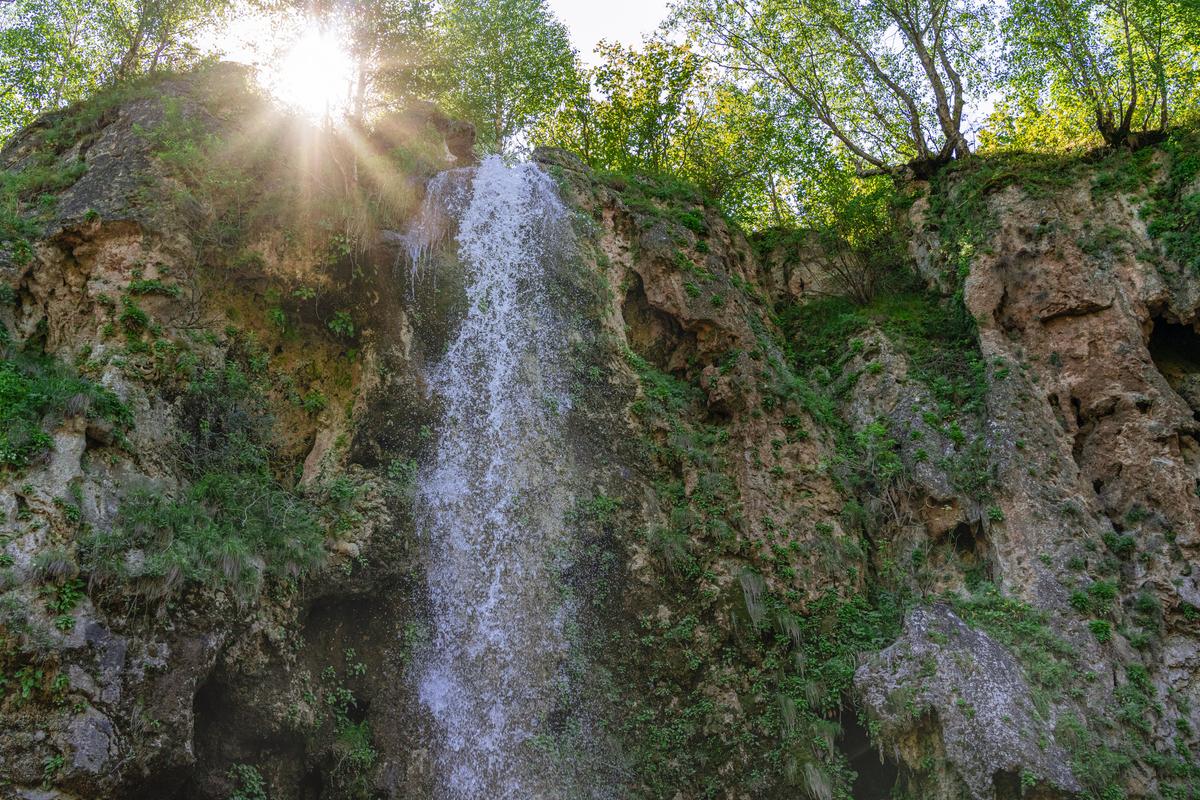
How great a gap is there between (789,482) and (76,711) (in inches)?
418

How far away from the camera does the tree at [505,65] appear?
80.8 feet

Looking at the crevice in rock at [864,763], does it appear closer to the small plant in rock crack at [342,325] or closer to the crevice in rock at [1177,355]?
the crevice in rock at [1177,355]

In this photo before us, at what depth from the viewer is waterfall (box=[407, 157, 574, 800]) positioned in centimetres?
1059

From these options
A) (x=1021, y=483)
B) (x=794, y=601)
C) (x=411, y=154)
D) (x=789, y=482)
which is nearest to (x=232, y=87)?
(x=411, y=154)

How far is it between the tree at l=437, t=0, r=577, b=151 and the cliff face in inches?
→ 343

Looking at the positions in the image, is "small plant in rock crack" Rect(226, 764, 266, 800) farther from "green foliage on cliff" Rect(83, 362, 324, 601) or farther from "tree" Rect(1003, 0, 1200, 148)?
"tree" Rect(1003, 0, 1200, 148)

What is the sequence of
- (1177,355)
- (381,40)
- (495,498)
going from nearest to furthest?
(495,498)
(1177,355)
(381,40)

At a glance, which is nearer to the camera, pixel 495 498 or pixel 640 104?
pixel 495 498

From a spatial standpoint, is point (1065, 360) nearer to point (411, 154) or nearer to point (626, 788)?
point (626, 788)

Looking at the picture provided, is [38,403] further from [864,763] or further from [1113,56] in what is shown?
[1113,56]

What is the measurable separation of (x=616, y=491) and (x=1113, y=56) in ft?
54.2

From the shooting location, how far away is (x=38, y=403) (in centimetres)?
948

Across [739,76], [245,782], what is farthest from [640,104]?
[245,782]

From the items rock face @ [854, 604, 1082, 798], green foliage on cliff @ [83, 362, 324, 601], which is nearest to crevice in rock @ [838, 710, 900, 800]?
rock face @ [854, 604, 1082, 798]
